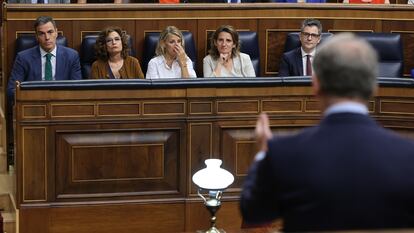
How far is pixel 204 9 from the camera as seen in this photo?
6734mm

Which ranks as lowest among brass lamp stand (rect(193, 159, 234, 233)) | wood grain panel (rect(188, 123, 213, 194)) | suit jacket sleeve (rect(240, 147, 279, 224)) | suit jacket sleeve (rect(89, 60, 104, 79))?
brass lamp stand (rect(193, 159, 234, 233))

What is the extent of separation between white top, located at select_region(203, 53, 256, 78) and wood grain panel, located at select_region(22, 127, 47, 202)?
1.72m

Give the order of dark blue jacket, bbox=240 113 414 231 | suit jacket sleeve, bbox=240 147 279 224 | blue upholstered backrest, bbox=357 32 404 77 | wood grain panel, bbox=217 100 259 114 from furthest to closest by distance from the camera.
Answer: blue upholstered backrest, bbox=357 32 404 77, wood grain panel, bbox=217 100 259 114, suit jacket sleeve, bbox=240 147 279 224, dark blue jacket, bbox=240 113 414 231

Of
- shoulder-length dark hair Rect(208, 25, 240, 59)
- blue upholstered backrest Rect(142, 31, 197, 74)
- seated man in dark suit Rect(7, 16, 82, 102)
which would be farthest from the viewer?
blue upholstered backrest Rect(142, 31, 197, 74)

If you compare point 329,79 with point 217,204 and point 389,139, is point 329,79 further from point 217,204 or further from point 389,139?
point 217,204

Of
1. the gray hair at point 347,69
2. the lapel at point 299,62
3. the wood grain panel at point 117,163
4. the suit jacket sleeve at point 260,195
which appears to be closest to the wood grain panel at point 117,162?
the wood grain panel at point 117,163

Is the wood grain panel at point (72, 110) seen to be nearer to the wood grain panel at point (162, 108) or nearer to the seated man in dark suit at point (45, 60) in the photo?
the wood grain panel at point (162, 108)

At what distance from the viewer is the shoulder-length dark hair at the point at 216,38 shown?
6.28 metres

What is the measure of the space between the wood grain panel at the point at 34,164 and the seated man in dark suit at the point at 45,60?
43.1 inches

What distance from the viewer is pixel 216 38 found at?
634 centimetres

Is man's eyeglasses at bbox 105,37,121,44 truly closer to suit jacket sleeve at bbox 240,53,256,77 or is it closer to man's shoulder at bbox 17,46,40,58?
man's shoulder at bbox 17,46,40,58

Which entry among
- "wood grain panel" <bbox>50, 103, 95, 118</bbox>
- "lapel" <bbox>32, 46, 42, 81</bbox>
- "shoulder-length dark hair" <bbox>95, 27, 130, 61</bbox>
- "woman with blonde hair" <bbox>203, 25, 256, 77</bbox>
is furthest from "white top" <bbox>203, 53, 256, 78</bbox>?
"wood grain panel" <bbox>50, 103, 95, 118</bbox>

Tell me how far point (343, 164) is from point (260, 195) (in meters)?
0.22

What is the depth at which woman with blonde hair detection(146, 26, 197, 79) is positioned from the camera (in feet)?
20.3
